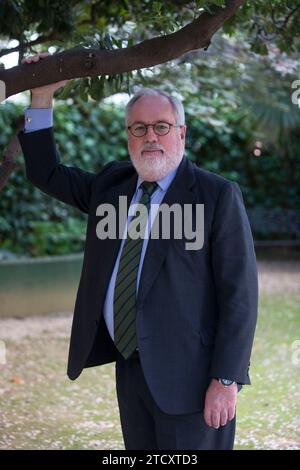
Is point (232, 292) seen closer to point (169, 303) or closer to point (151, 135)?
point (169, 303)

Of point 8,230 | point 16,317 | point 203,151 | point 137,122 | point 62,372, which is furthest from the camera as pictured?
point 203,151

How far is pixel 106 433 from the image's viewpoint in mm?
5395

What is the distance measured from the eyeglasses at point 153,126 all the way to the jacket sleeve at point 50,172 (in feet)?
1.14

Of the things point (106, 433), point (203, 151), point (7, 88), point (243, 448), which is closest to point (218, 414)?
point (7, 88)

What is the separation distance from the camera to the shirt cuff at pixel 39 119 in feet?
10.4

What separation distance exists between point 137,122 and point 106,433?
117 inches

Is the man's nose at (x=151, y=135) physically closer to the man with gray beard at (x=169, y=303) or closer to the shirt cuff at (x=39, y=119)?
the man with gray beard at (x=169, y=303)

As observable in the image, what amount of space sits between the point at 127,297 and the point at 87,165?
9488 mm

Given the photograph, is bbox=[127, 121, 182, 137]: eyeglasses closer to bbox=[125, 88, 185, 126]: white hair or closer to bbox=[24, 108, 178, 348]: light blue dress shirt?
bbox=[125, 88, 185, 126]: white hair

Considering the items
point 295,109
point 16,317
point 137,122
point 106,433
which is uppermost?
point 137,122

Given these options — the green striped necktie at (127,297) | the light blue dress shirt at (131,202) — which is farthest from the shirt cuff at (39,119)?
the green striped necktie at (127,297)

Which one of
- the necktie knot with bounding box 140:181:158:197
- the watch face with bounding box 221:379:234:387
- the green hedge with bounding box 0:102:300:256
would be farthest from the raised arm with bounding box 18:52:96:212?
the green hedge with bounding box 0:102:300:256

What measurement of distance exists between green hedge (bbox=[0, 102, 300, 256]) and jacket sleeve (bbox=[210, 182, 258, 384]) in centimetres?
607

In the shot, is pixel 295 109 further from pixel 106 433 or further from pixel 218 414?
pixel 218 414
